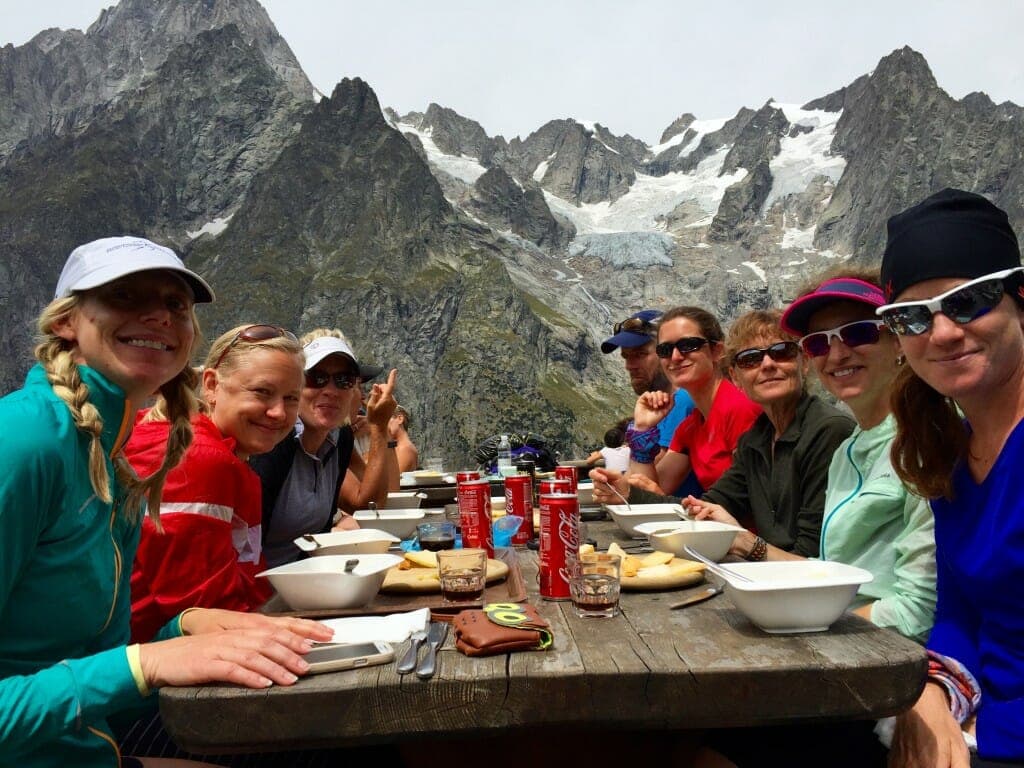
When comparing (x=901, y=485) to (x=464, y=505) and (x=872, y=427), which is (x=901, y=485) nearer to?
(x=872, y=427)

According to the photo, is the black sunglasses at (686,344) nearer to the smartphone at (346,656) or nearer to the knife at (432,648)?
the knife at (432,648)

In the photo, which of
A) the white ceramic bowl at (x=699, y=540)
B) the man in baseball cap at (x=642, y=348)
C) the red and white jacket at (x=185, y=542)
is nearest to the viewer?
the red and white jacket at (x=185, y=542)

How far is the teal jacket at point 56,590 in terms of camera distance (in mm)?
1933

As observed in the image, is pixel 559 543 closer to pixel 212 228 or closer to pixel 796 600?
pixel 796 600

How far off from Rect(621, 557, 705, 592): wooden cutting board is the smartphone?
0.97m

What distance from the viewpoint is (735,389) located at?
19.1 feet

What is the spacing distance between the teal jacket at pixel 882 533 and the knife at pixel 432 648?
1.63 meters

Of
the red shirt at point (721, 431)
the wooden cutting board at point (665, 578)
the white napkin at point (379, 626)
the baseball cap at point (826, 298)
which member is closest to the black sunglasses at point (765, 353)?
the baseball cap at point (826, 298)

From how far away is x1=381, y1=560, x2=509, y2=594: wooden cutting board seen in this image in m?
2.70

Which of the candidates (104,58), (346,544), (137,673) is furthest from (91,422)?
(104,58)

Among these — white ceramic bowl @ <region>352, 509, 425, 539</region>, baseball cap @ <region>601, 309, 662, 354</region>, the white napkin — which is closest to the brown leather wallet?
the white napkin

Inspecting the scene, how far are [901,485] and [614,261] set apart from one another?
654ft

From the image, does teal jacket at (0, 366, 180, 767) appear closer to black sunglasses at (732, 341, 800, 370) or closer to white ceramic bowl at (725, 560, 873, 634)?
white ceramic bowl at (725, 560, 873, 634)

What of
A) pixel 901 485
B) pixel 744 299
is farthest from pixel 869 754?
pixel 744 299
